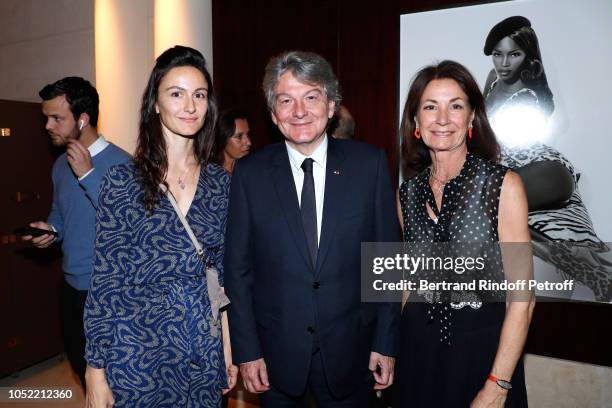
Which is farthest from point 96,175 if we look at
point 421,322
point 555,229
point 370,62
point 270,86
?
point 555,229

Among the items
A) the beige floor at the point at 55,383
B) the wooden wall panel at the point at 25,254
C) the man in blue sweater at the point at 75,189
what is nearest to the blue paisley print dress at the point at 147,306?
the man in blue sweater at the point at 75,189

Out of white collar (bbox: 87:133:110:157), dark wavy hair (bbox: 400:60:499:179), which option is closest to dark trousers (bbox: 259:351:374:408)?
dark wavy hair (bbox: 400:60:499:179)

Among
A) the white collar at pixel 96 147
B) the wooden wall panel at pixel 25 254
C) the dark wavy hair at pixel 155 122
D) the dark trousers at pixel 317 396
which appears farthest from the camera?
the wooden wall panel at pixel 25 254

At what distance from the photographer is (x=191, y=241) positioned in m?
1.73

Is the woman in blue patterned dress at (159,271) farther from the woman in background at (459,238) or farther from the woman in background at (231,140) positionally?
the woman in background at (231,140)

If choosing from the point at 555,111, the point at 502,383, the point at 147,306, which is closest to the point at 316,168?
the point at 147,306

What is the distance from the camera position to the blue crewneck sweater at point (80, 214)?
2.62m

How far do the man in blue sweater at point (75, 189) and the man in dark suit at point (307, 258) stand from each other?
3.92ft

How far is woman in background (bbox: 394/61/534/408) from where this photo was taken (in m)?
1.69

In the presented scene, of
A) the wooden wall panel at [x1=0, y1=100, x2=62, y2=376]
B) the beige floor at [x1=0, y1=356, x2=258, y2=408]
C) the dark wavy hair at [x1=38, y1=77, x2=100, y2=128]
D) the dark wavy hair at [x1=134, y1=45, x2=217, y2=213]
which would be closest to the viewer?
the dark wavy hair at [x1=134, y1=45, x2=217, y2=213]

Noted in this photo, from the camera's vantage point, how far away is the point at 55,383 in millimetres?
4305

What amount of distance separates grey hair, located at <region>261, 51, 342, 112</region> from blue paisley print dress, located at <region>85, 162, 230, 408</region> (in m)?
0.67

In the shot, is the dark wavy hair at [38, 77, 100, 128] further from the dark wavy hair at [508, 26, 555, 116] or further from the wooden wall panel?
the dark wavy hair at [508, 26, 555, 116]

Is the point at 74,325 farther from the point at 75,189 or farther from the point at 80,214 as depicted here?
the point at 75,189
